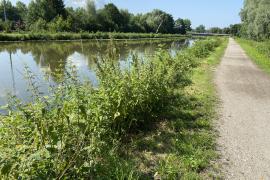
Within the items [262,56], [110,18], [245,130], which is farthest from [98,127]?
[110,18]

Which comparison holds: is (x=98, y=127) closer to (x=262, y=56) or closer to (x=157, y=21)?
(x=157, y=21)

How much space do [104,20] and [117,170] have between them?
8091cm

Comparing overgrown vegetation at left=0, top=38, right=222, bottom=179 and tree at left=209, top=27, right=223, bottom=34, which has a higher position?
overgrown vegetation at left=0, top=38, right=222, bottom=179

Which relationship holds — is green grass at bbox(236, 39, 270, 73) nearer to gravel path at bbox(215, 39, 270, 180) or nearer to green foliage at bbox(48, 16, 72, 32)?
gravel path at bbox(215, 39, 270, 180)

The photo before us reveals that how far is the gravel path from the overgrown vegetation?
399 mm

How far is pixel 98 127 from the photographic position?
4691 mm

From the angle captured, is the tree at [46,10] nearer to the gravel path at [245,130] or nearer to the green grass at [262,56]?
the green grass at [262,56]

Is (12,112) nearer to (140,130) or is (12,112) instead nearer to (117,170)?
(117,170)

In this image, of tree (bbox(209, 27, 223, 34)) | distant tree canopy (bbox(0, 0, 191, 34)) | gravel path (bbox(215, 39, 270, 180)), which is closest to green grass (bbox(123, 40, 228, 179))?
gravel path (bbox(215, 39, 270, 180))

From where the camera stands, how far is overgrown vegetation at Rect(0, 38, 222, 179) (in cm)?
349

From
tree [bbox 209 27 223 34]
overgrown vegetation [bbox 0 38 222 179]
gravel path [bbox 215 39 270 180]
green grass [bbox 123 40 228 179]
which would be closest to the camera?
overgrown vegetation [bbox 0 38 222 179]

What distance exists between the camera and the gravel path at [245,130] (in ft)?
16.1

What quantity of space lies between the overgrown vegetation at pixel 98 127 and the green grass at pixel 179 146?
0.02 m

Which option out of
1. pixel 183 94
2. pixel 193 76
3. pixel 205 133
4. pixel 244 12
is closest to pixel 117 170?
pixel 205 133
